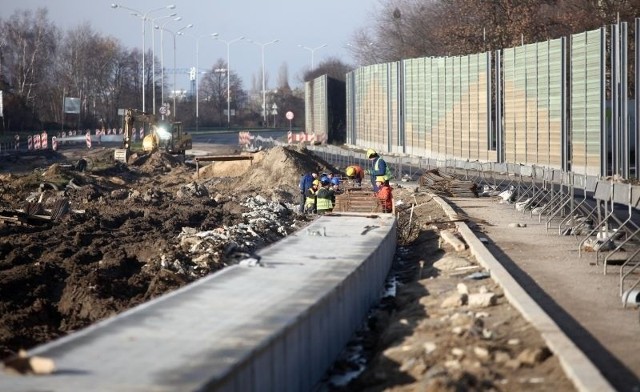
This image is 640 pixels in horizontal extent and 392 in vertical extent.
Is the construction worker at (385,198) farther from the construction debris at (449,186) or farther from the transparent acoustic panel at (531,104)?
the transparent acoustic panel at (531,104)

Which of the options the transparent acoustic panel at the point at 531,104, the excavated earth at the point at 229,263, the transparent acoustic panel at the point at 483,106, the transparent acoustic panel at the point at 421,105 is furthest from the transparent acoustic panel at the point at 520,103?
the transparent acoustic panel at the point at 421,105

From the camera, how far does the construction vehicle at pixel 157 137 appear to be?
6091 cm

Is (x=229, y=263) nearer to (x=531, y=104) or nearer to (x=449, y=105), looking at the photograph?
(x=531, y=104)

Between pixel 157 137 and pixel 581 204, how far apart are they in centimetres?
4231

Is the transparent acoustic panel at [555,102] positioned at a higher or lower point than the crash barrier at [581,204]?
higher

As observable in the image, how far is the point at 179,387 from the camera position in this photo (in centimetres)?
818

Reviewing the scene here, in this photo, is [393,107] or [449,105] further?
[393,107]

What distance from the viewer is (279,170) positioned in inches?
1708

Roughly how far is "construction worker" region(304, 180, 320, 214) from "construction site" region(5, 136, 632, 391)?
36 cm

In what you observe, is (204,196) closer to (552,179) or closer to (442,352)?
(552,179)

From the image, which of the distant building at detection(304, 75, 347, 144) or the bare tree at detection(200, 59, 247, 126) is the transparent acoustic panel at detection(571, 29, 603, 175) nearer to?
the distant building at detection(304, 75, 347, 144)

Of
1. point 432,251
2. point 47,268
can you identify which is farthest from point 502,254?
point 47,268

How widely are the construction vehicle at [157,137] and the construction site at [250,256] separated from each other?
1404cm

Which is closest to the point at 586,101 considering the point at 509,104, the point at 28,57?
the point at 509,104
